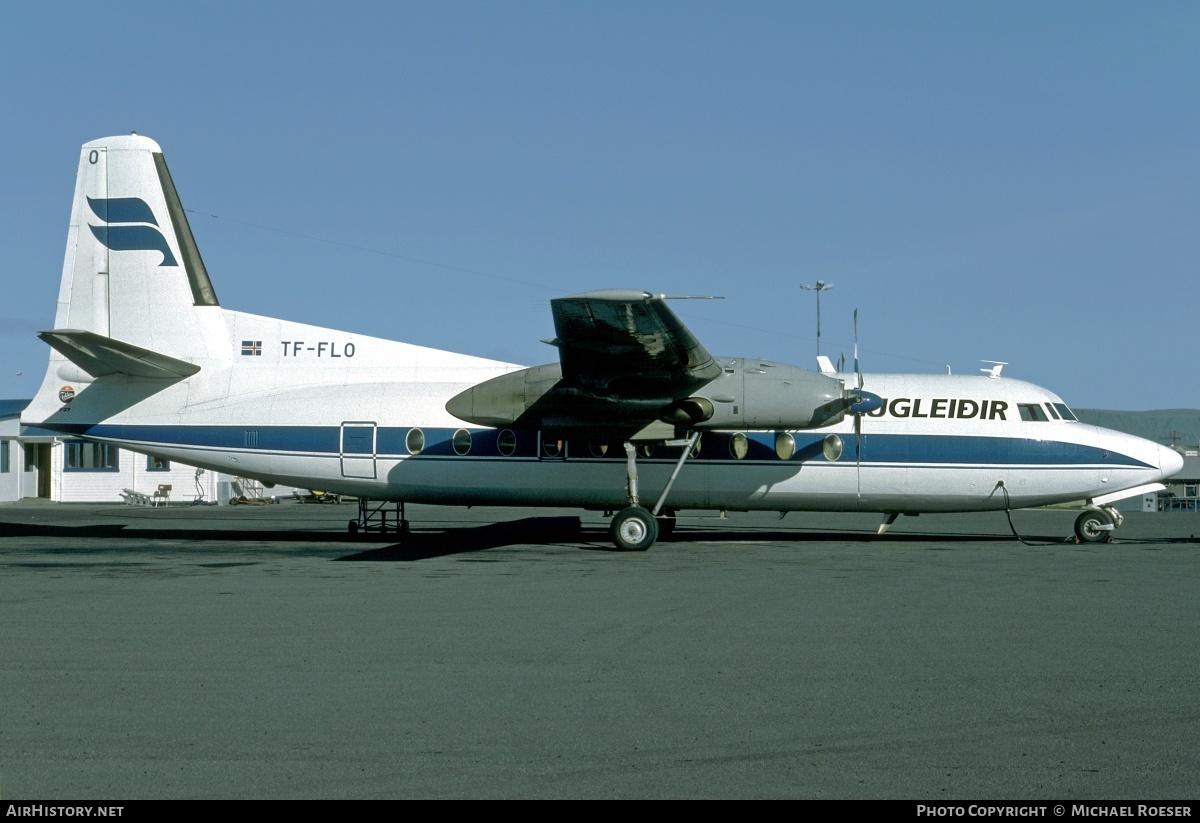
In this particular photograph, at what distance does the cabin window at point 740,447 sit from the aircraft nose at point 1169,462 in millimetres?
7471

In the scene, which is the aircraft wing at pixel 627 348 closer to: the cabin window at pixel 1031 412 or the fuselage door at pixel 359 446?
Answer: the fuselage door at pixel 359 446

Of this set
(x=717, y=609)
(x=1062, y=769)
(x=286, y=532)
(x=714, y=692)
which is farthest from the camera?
(x=286, y=532)

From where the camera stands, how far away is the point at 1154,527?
82.0ft

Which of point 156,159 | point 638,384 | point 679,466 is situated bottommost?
point 679,466

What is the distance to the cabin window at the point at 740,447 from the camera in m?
18.9

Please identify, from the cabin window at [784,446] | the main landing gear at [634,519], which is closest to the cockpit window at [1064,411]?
the cabin window at [784,446]

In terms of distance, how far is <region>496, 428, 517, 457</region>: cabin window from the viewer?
1906cm

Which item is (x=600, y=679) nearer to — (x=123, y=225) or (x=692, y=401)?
(x=692, y=401)

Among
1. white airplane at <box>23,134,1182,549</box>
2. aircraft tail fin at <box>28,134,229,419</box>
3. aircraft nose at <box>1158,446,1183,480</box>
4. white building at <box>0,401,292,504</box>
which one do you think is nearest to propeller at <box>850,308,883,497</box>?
white airplane at <box>23,134,1182,549</box>

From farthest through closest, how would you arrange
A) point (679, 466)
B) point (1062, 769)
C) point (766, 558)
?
point (679, 466)
point (766, 558)
point (1062, 769)

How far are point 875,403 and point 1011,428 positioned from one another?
2.63 metres

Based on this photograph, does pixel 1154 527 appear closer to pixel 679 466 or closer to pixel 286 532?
pixel 679 466
